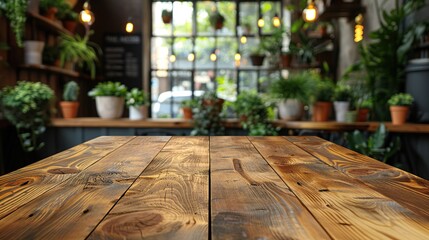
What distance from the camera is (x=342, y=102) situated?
3.67m

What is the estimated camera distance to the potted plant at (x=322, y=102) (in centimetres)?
367

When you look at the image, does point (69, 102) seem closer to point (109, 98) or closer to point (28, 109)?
point (109, 98)

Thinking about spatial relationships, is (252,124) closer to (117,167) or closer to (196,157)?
(196,157)

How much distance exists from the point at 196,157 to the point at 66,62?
160 inches

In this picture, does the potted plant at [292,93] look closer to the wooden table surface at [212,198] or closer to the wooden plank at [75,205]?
the wooden table surface at [212,198]

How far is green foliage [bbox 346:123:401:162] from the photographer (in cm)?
316

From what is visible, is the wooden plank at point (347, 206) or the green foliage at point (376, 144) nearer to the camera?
the wooden plank at point (347, 206)

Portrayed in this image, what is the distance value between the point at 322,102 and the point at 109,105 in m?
1.88

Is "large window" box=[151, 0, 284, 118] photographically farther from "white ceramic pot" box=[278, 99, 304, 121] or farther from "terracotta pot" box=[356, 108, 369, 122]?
"terracotta pot" box=[356, 108, 369, 122]

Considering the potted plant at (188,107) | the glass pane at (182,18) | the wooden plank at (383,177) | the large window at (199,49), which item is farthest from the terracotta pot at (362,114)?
the glass pane at (182,18)

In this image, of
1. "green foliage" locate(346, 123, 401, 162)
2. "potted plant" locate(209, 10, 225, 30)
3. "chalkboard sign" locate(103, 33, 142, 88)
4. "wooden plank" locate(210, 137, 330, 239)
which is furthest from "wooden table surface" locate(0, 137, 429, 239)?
"chalkboard sign" locate(103, 33, 142, 88)

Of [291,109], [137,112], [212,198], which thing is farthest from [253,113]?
[212,198]

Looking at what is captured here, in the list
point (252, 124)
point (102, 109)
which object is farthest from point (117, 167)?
point (102, 109)

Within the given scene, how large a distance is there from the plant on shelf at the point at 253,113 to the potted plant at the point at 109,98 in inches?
42.6
